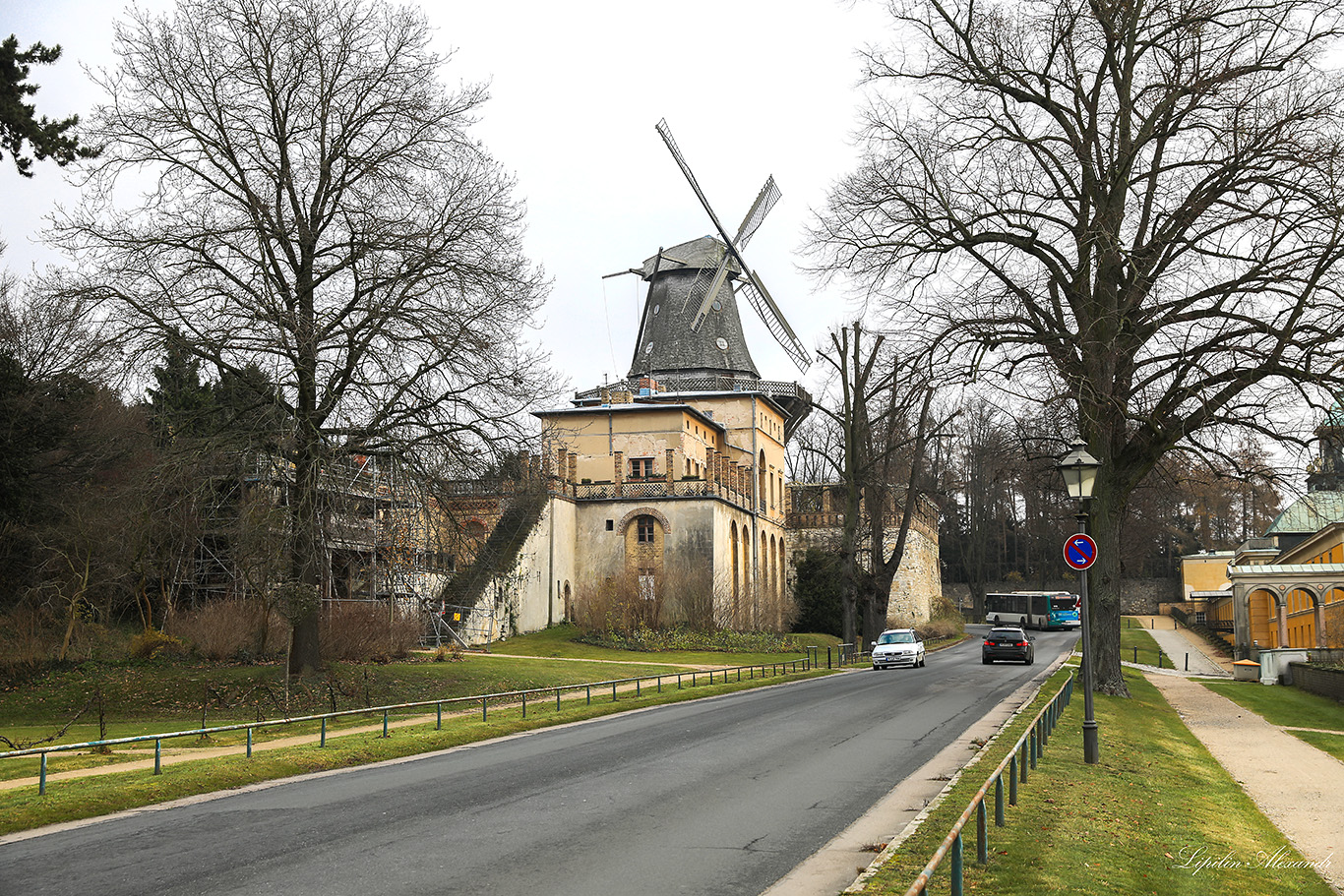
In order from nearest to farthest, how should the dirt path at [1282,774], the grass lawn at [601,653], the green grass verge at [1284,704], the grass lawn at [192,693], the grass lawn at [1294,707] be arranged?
the dirt path at [1282,774], the grass lawn at [1294,707], the grass lawn at [192,693], the green grass verge at [1284,704], the grass lawn at [601,653]

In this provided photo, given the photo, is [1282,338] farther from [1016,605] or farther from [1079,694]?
[1016,605]

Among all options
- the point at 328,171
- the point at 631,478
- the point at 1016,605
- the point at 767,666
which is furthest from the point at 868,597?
the point at 1016,605

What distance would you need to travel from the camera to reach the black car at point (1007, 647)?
43.9m

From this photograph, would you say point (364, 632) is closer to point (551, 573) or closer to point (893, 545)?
point (551, 573)

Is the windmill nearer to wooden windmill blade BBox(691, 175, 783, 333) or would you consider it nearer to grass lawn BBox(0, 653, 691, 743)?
wooden windmill blade BBox(691, 175, 783, 333)

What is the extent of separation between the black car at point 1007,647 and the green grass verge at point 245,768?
75.0ft

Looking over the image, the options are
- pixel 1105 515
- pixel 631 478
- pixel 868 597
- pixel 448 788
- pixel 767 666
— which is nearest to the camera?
pixel 448 788

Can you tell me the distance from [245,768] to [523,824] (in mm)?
5759

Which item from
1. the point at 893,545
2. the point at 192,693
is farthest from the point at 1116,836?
the point at 893,545

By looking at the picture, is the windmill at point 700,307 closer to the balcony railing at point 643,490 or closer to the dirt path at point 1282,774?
the balcony railing at point 643,490

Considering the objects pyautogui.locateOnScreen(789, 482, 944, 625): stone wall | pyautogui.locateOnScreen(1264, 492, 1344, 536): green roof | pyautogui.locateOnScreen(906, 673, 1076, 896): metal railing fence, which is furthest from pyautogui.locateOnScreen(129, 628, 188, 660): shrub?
pyautogui.locateOnScreen(1264, 492, 1344, 536): green roof

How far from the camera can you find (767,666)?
4241cm

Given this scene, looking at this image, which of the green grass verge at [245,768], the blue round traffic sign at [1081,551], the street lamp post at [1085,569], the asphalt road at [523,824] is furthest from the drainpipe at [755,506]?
the blue round traffic sign at [1081,551]

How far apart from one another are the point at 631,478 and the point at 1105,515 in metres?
37.2
